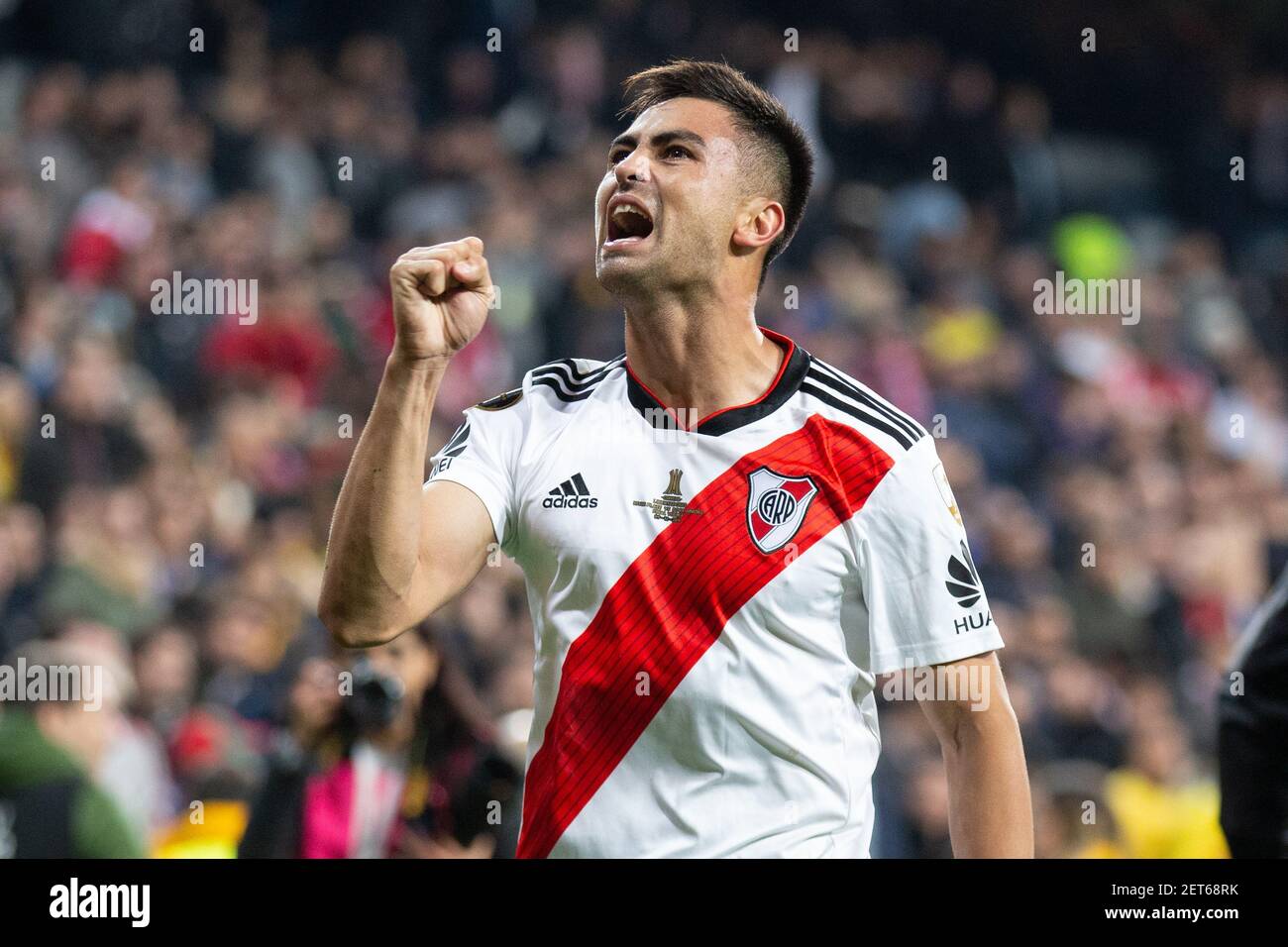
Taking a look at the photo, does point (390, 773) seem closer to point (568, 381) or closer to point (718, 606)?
point (568, 381)

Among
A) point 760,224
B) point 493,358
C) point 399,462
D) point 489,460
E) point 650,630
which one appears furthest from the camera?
point 493,358

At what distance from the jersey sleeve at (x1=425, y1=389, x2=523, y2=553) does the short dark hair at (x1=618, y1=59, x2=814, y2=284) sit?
2.15ft

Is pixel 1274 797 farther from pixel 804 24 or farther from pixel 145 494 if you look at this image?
pixel 804 24

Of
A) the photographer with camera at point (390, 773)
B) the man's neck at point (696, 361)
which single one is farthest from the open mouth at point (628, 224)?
the photographer with camera at point (390, 773)

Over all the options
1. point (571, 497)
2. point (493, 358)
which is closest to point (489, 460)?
point (571, 497)

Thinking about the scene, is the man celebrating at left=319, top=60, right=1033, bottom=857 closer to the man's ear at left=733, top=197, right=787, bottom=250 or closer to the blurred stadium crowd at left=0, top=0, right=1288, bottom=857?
the man's ear at left=733, top=197, right=787, bottom=250

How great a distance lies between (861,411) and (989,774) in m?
0.73

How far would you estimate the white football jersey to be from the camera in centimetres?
285

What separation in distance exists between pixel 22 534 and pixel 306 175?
310cm

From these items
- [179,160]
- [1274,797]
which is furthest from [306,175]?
[1274,797]

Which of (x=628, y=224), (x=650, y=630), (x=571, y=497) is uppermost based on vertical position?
(x=628, y=224)

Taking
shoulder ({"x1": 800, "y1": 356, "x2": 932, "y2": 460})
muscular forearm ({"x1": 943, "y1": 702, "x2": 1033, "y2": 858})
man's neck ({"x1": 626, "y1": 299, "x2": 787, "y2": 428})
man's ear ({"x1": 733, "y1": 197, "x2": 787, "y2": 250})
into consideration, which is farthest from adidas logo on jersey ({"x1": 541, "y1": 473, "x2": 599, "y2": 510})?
muscular forearm ({"x1": 943, "y1": 702, "x2": 1033, "y2": 858})

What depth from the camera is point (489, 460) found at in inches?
119

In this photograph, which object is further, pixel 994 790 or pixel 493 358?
pixel 493 358
